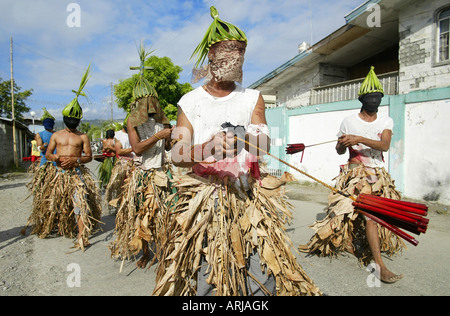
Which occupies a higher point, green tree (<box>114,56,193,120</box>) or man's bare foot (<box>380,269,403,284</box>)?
green tree (<box>114,56,193,120</box>)

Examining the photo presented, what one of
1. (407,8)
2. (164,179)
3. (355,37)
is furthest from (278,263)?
(355,37)

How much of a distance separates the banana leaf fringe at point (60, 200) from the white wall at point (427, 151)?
789cm

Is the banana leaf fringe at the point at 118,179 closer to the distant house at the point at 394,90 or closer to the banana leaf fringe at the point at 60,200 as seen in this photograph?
the banana leaf fringe at the point at 60,200

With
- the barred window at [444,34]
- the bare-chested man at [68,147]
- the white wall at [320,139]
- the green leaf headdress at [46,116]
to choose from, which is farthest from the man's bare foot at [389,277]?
the barred window at [444,34]

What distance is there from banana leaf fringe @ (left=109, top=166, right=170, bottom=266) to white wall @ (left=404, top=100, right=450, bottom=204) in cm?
707

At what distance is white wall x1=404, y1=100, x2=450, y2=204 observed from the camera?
723 cm

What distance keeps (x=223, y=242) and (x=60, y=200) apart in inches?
158

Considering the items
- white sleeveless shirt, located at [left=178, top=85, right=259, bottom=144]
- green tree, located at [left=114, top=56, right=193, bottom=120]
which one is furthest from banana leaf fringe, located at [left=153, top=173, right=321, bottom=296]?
green tree, located at [left=114, top=56, right=193, bottom=120]

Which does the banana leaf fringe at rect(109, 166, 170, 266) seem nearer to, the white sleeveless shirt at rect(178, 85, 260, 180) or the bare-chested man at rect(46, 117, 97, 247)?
the bare-chested man at rect(46, 117, 97, 247)

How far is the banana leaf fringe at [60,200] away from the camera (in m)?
4.77

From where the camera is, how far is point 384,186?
3707mm

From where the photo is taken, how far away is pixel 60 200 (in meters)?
4.87

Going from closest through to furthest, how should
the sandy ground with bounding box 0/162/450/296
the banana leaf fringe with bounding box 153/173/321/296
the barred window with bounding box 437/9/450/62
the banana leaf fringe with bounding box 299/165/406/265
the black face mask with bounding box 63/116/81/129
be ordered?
the banana leaf fringe with bounding box 153/173/321/296, the sandy ground with bounding box 0/162/450/296, the banana leaf fringe with bounding box 299/165/406/265, the black face mask with bounding box 63/116/81/129, the barred window with bounding box 437/9/450/62

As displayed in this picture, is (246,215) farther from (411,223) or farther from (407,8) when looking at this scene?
(407,8)
